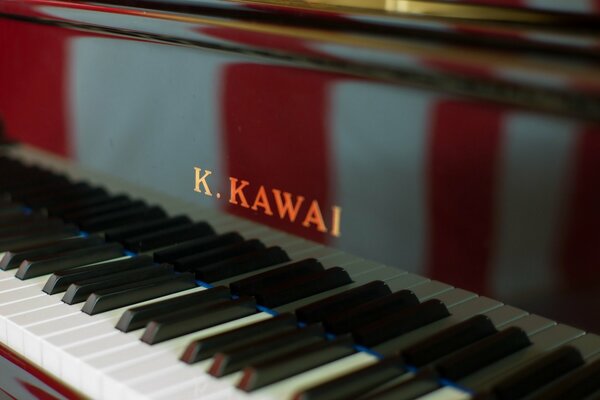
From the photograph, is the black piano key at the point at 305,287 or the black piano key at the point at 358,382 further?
the black piano key at the point at 305,287

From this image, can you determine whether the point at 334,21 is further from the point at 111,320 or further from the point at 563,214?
the point at 111,320

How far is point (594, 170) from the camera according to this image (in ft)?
3.66

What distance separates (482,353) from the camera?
1287 mm

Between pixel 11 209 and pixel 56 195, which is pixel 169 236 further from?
pixel 11 209

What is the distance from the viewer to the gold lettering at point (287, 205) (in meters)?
1.51

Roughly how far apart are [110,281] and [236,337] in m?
0.37

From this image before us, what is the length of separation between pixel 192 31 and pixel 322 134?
33 cm

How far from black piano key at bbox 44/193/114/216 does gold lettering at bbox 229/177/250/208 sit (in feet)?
1.31

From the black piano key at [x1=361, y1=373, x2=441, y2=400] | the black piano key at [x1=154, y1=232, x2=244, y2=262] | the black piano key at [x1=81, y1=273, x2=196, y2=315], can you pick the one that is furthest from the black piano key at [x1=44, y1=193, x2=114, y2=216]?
the black piano key at [x1=361, y1=373, x2=441, y2=400]

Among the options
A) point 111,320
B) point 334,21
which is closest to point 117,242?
point 111,320

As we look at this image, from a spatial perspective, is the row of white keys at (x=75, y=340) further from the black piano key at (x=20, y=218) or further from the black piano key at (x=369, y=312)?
the black piano key at (x=20, y=218)

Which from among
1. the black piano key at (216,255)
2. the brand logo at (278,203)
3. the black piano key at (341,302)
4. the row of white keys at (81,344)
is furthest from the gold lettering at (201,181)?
the black piano key at (341,302)

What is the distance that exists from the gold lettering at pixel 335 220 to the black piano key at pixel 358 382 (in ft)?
0.78

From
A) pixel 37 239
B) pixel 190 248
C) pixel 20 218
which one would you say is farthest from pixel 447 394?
pixel 20 218
